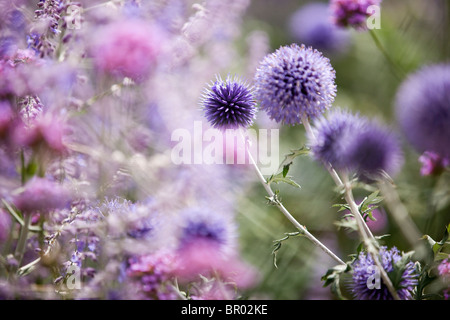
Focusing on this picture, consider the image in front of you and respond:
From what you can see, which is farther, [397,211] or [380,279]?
[397,211]

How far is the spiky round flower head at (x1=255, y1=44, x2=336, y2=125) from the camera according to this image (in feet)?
2.36

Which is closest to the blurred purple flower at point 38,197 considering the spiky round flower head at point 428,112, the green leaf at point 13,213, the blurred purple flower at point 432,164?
the green leaf at point 13,213

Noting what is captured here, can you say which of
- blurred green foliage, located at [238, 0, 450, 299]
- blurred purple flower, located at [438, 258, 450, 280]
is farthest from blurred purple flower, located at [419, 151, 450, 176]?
blurred purple flower, located at [438, 258, 450, 280]

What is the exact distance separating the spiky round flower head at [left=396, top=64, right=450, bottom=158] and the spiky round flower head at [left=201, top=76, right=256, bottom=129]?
0.27 metres

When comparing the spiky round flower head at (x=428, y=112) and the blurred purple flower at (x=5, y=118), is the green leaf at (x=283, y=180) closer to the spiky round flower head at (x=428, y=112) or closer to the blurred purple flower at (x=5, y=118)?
the spiky round flower head at (x=428, y=112)

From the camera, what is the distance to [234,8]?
1.29 m

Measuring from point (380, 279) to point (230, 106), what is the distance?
404 millimetres

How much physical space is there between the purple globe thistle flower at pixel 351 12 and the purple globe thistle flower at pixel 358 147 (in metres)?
0.46

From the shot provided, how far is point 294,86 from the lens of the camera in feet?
2.39

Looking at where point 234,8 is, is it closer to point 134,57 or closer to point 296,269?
point 134,57

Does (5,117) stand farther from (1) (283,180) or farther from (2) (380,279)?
(2) (380,279)

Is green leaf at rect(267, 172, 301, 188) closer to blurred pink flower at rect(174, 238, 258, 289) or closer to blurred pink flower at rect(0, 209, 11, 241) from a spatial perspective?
blurred pink flower at rect(174, 238, 258, 289)

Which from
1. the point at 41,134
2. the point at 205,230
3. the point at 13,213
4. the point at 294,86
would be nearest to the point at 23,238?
the point at 13,213

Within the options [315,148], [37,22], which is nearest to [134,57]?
[37,22]
